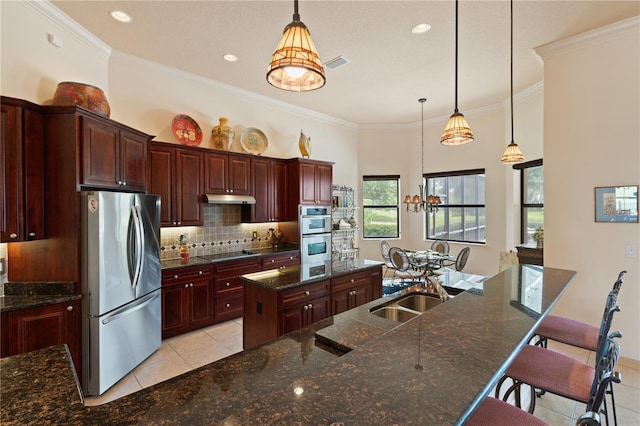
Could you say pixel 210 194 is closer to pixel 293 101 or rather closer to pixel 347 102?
pixel 293 101

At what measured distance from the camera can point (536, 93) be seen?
4.74 m

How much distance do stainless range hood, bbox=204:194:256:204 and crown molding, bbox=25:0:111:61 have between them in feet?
6.60

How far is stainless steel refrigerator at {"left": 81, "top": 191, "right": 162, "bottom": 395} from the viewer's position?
2.54 m

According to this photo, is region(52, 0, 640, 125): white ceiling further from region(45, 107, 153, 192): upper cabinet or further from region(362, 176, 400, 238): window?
region(362, 176, 400, 238): window

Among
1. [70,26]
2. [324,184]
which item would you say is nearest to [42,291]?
[70,26]

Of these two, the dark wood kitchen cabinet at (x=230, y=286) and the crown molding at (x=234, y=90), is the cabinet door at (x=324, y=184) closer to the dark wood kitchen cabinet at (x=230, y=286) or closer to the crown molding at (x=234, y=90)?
the crown molding at (x=234, y=90)

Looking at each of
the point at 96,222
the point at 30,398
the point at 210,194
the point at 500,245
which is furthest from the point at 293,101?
the point at 30,398

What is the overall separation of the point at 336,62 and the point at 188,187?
101 inches

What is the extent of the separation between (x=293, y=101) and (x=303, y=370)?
493 cm

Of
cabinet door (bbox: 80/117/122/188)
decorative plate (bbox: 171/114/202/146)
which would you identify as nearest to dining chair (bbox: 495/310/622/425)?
cabinet door (bbox: 80/117/122/188)

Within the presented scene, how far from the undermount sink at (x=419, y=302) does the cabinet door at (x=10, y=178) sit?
308 cm

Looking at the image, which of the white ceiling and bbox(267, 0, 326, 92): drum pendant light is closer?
bbox(267, 0, 326, 92): drum pendant light

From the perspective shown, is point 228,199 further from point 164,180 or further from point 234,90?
point 234,90

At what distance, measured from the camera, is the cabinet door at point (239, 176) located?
176 inches
